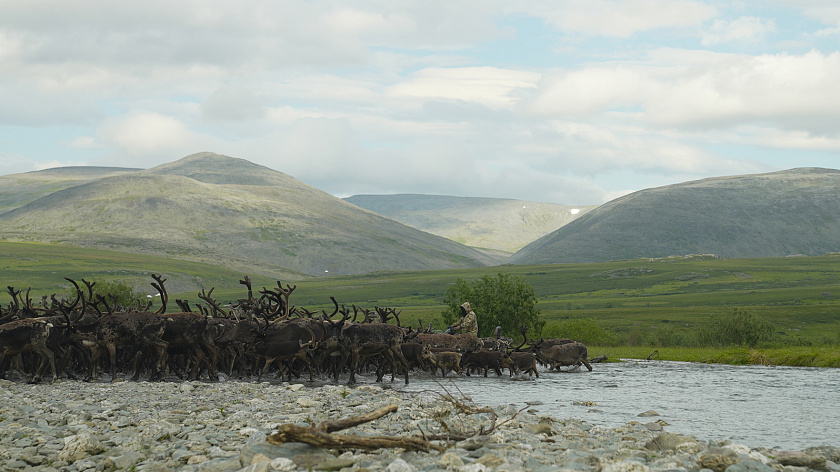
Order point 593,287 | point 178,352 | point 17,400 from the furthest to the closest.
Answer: point 593,287 → point 178,352 → point 17,400

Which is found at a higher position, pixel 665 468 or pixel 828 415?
pixel 665 468

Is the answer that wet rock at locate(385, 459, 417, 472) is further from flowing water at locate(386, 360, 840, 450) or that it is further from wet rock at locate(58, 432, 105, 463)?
flowing water at locate(386, 360, 840, 450)

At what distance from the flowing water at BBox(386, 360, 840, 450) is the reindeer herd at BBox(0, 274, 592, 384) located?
1.59 meters

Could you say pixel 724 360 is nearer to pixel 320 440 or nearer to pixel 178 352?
pixel 178 352

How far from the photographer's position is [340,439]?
32.2 ft

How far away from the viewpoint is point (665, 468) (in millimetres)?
10031

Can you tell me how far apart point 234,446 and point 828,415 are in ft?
53.4

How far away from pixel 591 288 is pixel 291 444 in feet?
521

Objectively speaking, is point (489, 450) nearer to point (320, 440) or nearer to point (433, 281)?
point (320, 440)

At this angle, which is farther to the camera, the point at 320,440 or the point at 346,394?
the point at 346,394

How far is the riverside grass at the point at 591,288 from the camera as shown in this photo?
83375 mm

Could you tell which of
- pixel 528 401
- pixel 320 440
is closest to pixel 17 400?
pixel 320 440

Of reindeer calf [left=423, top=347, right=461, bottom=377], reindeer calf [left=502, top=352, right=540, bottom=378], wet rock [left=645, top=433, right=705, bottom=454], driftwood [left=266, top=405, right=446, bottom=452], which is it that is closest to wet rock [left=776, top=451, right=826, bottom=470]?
wet rock [left=645, top=433, right=705, bottom=454]

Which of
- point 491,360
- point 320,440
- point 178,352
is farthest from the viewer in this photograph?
point 491,360
